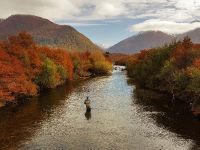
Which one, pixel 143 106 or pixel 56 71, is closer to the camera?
pixel 143 106

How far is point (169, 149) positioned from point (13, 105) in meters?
49.9

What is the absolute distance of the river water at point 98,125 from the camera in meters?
58.7

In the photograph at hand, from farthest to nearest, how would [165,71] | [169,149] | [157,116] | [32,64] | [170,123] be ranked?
[32,64]
[165,71]
[157,116]
[170,123]
[169,149]

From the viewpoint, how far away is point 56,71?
436 feet

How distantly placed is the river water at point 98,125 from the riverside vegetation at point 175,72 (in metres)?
7.06

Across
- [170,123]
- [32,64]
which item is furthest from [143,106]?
[32,64]

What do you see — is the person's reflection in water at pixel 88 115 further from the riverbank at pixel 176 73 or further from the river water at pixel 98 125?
the riverbank at pixel 176 73

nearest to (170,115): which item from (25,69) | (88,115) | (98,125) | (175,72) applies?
(88,115)

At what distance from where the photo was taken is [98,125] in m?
71.4

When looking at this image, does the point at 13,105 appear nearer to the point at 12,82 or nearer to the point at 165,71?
the point at 12,82

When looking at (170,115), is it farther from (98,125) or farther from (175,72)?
(175,72)

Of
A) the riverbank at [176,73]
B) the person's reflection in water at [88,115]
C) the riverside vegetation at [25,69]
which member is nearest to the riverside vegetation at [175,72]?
the riverbank at [176,73]

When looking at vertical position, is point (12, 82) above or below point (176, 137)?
above

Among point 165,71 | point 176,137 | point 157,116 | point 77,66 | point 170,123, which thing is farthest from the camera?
point 77,66
